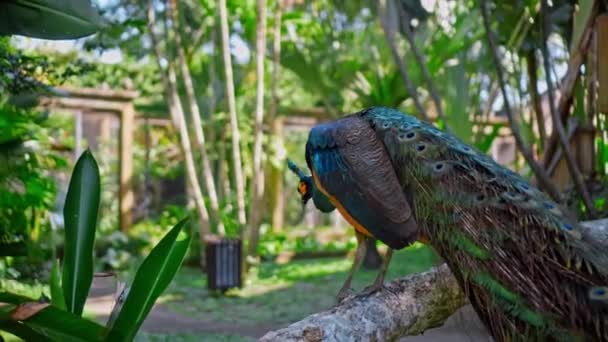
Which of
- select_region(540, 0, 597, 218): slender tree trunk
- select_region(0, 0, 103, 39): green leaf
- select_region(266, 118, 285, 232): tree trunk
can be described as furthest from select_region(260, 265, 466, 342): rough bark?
select_region(266, 118, 285, 232): tree trunk

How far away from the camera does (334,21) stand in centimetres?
1133

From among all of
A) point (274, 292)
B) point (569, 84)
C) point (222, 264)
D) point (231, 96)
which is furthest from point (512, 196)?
point (231, 96)

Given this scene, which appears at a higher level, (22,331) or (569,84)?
Result: (569,84)

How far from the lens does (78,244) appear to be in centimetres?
220

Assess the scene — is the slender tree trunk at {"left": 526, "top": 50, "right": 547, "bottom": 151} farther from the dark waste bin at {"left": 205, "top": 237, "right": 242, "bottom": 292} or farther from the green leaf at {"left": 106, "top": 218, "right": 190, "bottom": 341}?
the green leaf at {"left": 106, "top": 218, "right": 190, "bottom": 341}

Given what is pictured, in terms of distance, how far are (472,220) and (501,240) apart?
0.14 meters

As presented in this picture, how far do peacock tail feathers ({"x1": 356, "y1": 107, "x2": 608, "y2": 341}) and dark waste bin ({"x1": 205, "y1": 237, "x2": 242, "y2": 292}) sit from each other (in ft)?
16.1

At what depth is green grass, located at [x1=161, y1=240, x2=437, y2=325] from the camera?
659cm

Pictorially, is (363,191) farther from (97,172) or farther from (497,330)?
(97,172)

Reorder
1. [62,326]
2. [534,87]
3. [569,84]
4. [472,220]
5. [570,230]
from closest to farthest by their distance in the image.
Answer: [62,326] → [570,230] → [472,220] → [569,84] → [534,87]

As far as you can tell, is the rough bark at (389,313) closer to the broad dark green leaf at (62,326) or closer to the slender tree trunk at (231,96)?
the broad dark green leaf at (62,326)

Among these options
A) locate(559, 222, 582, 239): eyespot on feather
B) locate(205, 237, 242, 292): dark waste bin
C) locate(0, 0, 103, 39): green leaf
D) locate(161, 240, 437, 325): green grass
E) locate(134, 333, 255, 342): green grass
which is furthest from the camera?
locate(205, 237, 242, 292): dark waste bin

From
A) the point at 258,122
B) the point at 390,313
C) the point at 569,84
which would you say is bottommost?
the point at 390,313

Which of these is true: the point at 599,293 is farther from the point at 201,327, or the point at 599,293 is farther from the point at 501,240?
the point at 201,327
